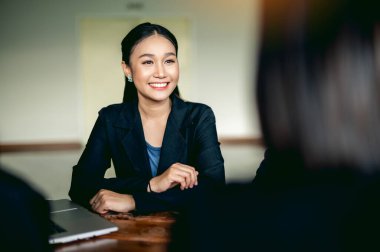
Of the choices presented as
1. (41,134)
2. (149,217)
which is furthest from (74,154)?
(149,217)

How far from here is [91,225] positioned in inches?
37.4

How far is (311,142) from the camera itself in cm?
56

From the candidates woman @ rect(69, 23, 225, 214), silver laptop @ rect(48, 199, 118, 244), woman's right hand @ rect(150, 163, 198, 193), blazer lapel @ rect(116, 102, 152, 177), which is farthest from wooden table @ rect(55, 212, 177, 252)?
blazer lapel @ rect(116, 102, 152, 177)

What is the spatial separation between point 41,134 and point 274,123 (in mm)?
6104

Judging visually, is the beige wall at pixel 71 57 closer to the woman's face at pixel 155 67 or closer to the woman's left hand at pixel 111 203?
the woman's face at pixel 155 67

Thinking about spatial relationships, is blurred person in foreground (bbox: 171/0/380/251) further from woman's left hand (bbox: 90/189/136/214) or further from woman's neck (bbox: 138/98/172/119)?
woman's neck (bbox: 138/98/172/119)

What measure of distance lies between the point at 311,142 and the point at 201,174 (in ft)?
3.31

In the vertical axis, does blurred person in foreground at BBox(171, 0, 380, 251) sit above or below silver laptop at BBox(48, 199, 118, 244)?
above

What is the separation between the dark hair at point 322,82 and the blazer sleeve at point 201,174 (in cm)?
64

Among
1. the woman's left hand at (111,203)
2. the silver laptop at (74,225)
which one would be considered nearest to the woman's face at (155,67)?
the woman's left hand at (111,203)

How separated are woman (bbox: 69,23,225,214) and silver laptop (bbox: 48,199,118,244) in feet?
1.30

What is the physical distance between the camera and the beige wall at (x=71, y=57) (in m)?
5.95

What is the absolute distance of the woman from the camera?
1.62m

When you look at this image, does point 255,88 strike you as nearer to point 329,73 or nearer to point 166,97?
point 329,73
